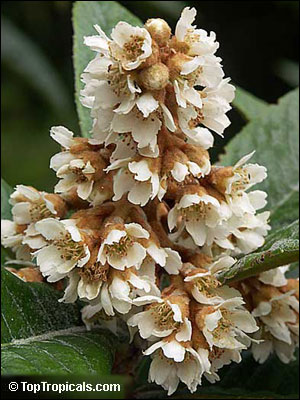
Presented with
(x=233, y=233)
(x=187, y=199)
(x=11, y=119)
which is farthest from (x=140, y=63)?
(x=11, y=119)

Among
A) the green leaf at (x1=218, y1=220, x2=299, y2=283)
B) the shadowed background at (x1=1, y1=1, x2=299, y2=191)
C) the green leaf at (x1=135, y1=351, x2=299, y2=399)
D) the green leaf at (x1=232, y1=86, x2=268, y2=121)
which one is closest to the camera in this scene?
the green leaf at (x1=218, y1=220, x2=299, y2=283)

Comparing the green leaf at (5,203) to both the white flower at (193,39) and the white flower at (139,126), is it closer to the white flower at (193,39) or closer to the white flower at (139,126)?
the white flower at (139,126)

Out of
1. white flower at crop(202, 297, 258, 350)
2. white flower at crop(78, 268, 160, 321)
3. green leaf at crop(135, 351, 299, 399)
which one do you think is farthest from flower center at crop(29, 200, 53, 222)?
green leaf at crop(135, 351, 299, 399)

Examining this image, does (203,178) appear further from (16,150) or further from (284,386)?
(16,150)

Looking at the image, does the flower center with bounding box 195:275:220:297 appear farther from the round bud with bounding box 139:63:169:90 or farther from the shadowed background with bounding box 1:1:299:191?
the shadowed background with bounding box 1:1:299:191

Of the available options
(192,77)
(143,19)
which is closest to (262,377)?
(192,77)

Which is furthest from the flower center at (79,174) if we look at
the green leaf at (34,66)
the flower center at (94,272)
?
the green leaf at (34,66)

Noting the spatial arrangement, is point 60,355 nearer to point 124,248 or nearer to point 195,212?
point 124,248
